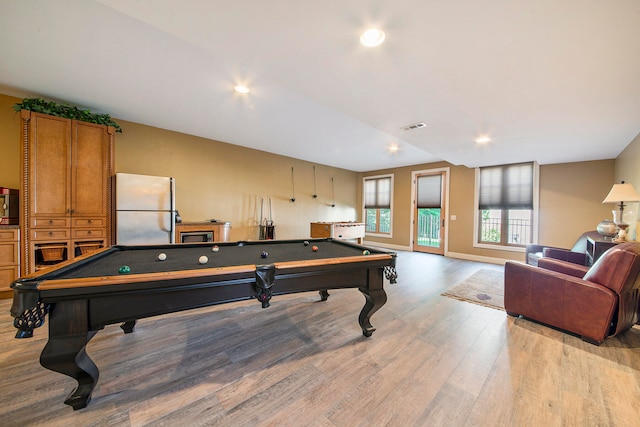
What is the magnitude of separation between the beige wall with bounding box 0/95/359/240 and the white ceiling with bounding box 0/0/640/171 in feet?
1.75

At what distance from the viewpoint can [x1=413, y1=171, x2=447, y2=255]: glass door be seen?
6.56 m

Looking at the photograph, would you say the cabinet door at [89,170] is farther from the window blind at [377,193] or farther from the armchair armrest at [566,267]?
the window blind at [377,193]

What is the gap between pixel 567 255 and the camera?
362cm

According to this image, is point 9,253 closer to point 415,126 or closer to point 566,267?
point 415,126

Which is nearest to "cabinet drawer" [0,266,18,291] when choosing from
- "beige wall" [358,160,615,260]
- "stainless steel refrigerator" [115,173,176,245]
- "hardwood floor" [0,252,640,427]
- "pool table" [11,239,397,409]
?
"hardwood floor" [0,252,640,427]

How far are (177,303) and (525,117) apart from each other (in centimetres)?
407

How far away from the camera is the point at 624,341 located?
226cm

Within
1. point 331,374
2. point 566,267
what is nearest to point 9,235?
point 331,374

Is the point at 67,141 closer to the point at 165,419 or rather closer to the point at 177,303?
the point at 177,303

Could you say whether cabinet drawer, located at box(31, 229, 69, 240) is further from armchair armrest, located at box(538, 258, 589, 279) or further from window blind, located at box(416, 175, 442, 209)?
window blind, located at box(416, 175, 442, 209)

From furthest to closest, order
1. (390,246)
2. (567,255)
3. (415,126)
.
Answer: (390,246)
(567,255)
(415,126)

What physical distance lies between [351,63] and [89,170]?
3.86 meters

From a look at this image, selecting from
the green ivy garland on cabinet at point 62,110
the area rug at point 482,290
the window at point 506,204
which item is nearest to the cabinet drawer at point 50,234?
the green ivy garland on cabinet at point 62,110

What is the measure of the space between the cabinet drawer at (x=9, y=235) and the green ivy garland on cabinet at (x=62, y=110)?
151 cm
